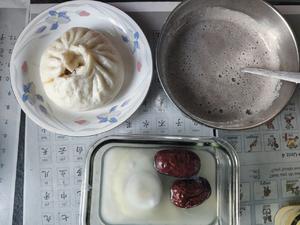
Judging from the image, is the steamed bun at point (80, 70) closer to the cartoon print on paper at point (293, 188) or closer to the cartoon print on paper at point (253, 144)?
the cartoon print on paper at point (253, 144)

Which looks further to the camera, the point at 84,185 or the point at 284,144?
the point at 284,144

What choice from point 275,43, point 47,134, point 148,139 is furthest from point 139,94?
point 275,43

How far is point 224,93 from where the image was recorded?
744mm

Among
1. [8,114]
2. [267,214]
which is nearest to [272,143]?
[267,214]

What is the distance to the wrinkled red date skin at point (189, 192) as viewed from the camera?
63 cm

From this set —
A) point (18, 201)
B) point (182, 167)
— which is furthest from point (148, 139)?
point (18, 201)

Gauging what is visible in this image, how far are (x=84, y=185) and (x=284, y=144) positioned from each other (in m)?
0.42

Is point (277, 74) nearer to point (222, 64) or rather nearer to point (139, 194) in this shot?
point (222, 64)

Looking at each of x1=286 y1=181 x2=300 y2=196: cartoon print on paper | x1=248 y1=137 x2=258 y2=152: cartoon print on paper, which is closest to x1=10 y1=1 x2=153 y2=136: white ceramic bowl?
x1=248 y1=137 x2=258 y2=152: cartoon print on paper

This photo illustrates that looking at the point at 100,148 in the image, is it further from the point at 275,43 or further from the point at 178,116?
the point at 275,43

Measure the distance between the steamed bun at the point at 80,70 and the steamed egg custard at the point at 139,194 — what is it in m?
0.11

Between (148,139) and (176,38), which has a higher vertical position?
(176,38)

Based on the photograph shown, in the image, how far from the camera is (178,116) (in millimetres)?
742

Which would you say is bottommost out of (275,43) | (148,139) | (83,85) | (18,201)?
(18,201)
